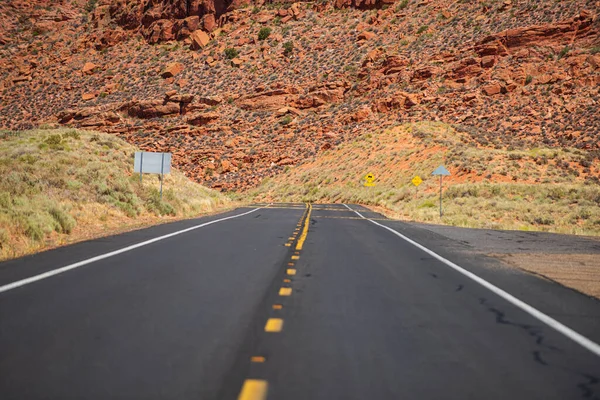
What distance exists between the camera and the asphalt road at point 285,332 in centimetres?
314

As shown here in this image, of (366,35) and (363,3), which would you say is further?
(363,3)

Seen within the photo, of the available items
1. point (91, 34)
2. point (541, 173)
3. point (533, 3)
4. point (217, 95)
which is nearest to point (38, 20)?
point (91, 34)

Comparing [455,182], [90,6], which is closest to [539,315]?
[455,182]

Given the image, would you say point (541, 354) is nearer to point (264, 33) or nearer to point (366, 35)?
point (366, 35)

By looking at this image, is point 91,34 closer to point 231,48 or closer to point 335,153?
point 231,48

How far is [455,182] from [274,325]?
1573 inches

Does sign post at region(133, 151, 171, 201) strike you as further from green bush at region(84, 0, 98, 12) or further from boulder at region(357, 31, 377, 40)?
green bush at region(84, 0, 98, 12)

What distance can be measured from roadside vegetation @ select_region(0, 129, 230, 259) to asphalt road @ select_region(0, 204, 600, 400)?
149 inches

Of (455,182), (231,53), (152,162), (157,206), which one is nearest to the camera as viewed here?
(157,206)

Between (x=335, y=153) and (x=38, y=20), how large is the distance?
89381 millimetres

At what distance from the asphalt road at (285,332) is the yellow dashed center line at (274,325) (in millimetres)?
21

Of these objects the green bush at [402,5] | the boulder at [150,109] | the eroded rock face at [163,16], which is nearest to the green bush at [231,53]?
the eroded rock face at [163,16]

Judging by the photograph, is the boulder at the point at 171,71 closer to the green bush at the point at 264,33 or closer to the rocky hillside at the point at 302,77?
the rocky hillside at the point at 302,77

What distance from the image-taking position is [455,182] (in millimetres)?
41344
